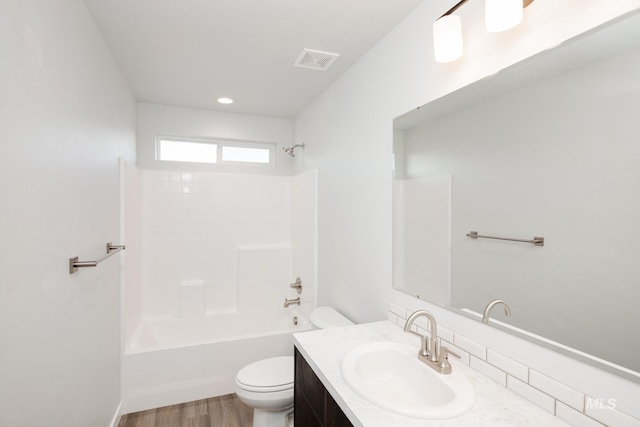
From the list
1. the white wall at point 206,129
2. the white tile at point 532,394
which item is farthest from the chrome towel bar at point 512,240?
the white wall at point 206,129

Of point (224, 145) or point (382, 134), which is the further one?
point (224, 145)

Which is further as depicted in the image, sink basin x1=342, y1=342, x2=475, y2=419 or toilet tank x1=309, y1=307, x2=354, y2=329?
toilet tank x1=309, y1=307, x2=354, y2=329

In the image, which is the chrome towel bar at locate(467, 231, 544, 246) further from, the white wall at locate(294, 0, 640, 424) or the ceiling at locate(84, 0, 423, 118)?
the ceiling at locate(84, 0, 423, 118)

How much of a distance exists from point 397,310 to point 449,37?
51.2 inches

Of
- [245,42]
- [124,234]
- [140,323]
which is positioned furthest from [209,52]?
[140,323]

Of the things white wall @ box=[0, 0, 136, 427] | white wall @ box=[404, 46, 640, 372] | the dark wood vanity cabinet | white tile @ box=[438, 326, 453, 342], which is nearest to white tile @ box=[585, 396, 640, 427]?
white wall @ box=[404, 46, 640, 372]

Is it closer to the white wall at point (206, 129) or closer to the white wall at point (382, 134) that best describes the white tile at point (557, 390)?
the white wall at point (382, 134)

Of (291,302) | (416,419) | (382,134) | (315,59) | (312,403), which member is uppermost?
(315,59)

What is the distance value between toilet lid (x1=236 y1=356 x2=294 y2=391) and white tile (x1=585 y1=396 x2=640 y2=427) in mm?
1536

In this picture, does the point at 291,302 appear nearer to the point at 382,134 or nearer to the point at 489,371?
the point at 382,134

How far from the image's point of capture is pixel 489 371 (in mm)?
1166

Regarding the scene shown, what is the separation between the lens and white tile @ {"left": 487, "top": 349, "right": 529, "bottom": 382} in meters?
1.05

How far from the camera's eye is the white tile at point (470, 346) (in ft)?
3.96

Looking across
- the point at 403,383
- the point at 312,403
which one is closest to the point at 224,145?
the point at 312,403
